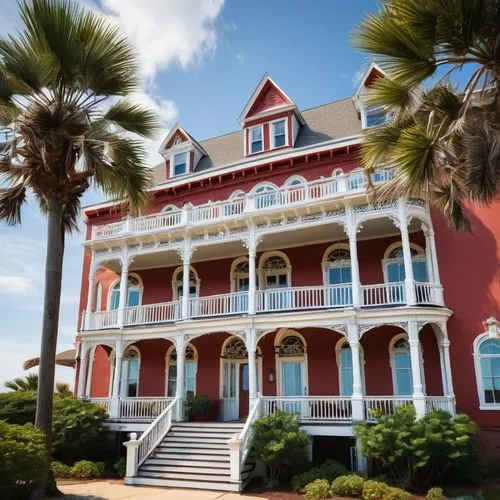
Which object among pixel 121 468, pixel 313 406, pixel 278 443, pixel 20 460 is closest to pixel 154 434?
pixel 121 468

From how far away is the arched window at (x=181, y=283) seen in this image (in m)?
20.8

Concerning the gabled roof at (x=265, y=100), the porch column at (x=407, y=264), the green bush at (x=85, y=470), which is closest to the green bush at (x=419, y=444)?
the porch column at (x=407, y=264)

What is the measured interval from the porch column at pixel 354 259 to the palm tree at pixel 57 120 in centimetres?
722

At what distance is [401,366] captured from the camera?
53.9ft

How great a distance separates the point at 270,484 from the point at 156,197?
45.2 ft

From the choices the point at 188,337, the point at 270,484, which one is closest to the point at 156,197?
the point at 188,337

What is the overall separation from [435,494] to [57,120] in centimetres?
1206

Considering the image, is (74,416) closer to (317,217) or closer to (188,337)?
(188,337)

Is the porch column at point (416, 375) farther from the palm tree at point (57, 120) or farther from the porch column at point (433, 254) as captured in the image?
the palm tree at point (57, 120)

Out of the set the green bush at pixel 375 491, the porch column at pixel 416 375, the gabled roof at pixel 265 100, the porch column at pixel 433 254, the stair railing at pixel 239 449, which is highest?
the gabled roof at pixel 265 100

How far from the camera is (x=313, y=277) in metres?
18.5

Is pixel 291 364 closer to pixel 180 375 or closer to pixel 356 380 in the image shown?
pixel 356 380

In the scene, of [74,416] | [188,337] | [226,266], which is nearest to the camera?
[74,416]

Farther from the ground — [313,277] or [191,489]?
[313,277]
